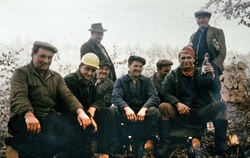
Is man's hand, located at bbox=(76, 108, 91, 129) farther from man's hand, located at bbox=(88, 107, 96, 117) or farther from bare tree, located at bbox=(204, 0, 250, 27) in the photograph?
bare tree, located at bbox=(204, 0, 250, 27)

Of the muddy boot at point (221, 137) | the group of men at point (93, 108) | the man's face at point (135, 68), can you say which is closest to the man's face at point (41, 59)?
the group of men at point (93, 108)

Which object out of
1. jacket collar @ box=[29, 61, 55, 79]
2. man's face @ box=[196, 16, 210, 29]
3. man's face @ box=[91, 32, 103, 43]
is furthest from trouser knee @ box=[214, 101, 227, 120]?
man's face @ box=[91, 32, 103, 43]

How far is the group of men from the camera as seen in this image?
2689mm

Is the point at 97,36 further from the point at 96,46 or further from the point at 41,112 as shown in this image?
the point at 41,112

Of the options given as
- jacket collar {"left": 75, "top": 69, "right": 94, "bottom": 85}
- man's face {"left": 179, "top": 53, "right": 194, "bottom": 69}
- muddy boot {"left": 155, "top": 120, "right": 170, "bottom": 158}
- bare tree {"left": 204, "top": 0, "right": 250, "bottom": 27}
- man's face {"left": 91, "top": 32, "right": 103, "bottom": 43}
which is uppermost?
bare tree {"left": 204, "top": 0, "right": 250, "bottom": 27}

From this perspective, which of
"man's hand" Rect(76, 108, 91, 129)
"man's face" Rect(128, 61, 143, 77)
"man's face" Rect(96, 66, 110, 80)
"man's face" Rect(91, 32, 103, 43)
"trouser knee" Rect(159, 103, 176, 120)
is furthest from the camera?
"man's face" Rect(91, 32, 103, 43)

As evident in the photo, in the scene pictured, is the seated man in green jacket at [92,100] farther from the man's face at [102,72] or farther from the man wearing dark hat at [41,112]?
the man's face at [102,72]

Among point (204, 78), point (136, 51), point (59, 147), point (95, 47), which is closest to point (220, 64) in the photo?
point (204, 78)

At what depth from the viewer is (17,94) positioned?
2654 mm

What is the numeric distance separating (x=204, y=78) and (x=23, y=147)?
2.72 m

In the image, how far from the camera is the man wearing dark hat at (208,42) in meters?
4.58

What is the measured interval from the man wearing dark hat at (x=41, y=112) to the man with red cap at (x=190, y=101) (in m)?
1.18

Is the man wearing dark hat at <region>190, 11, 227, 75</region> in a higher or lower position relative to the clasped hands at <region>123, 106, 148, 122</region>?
higher

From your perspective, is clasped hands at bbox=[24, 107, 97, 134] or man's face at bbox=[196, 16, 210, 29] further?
man's face at bbox=[196, 16, 210, 29]
